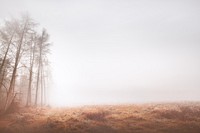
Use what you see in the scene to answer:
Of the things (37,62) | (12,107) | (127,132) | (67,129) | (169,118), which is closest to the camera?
(127,132)

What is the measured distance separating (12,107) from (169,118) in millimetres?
15618

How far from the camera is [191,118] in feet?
46.7

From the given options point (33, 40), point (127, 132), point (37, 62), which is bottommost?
point (127, 132)

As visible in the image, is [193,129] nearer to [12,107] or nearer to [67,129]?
[67,129]

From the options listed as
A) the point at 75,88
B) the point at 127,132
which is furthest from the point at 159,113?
the point at 75,88

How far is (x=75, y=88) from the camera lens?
469 ft

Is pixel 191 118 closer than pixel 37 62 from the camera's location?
Yes

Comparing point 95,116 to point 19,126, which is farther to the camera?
point 95,116

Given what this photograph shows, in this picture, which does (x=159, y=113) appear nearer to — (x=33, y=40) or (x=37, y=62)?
(x=33, y=40)

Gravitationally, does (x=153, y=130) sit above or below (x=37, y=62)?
A: below

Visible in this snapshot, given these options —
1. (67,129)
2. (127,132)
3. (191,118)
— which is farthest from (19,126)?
(191,118)

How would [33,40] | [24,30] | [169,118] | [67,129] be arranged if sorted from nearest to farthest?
1. [67,129]
2. [169,118]
3. [24,30]
4. [33,40]

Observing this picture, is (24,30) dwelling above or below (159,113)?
above

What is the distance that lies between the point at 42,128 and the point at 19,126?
2.04 meters
